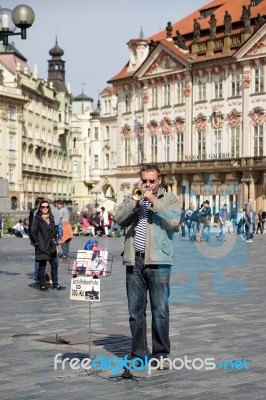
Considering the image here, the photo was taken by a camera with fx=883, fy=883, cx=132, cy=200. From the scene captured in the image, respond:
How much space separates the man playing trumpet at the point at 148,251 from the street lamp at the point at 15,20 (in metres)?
9.46

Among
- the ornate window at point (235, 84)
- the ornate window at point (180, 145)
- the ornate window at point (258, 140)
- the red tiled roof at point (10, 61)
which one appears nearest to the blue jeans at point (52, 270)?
the ornate window at point (258, 140)

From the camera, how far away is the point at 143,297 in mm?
7820

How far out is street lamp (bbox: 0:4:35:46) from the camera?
1645 centimetres

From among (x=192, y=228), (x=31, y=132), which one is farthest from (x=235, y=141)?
(x=31, y=132)

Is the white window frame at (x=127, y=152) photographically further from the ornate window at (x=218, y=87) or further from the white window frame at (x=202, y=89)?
the ornate window at (x=218, y=87)

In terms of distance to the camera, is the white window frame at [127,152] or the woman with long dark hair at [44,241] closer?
the woman with long dark hair at [44,241]

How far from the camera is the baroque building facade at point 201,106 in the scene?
5538 centimetres

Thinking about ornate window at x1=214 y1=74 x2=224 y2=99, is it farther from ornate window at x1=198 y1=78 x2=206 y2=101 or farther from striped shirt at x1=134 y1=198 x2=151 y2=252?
striped shirt at x1=134 y1=198 x2=151 y2=252

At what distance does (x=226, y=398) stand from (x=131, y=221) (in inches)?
72.1

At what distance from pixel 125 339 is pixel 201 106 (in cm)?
5106

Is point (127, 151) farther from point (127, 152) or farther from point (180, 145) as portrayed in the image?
point (180, 145)

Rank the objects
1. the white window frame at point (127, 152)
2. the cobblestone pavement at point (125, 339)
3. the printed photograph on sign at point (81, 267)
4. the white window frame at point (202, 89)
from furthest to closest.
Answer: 1. the white window frame at point (127, 152)
2. the white window frame at point (202, 89)
3. the printed photograph on sign at point (81, 267)
4. the cobblestone pavement at point (125, 339)

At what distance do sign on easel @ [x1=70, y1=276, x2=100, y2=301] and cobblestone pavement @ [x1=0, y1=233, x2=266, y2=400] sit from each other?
19 cm

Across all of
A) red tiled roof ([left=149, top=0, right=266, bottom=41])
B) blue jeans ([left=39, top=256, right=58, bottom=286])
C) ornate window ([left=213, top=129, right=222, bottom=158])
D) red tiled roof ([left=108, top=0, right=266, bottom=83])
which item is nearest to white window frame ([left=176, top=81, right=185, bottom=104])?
red tiled roof ([left=108, top=0, right=266, bottom=83])
